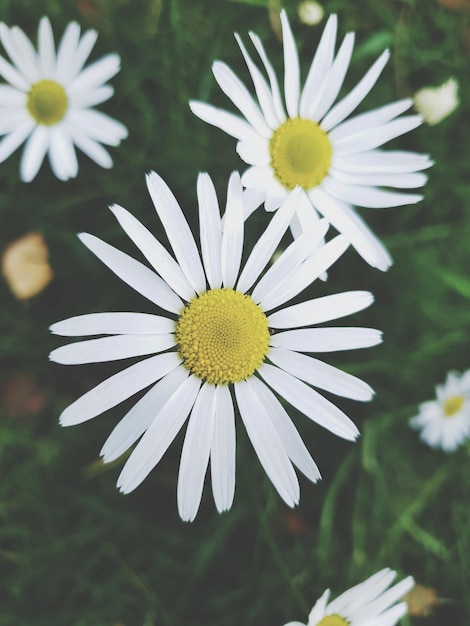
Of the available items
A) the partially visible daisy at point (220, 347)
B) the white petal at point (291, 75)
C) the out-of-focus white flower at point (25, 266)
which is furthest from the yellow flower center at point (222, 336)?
the out-of-focus white flower at point (25, 266)

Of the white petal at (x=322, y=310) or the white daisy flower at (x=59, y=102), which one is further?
the white daisy flower at (x=59, y=102)

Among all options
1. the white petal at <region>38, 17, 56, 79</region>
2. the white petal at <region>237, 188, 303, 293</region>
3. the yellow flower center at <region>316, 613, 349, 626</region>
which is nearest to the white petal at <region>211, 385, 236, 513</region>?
the white petal at <region>237, 188, 303, 293</region>

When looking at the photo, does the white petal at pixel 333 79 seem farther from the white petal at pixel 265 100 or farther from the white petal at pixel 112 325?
the white petal at pixel 112 325

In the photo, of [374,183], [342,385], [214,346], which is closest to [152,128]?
[374,183]

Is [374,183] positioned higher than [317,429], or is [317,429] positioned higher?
[374,183]

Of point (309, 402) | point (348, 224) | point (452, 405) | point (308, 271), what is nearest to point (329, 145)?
point (348, 224)

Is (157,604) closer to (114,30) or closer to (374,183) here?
(374,183)

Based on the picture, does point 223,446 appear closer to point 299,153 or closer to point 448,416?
point 299,153
